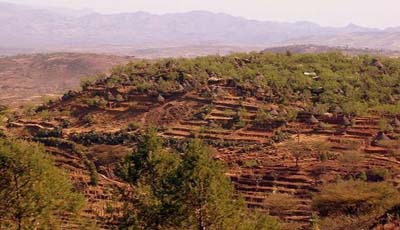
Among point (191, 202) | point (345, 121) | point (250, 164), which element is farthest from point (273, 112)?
point (191, 202)

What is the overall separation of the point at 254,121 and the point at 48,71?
4717 inches

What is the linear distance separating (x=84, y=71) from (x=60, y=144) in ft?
363

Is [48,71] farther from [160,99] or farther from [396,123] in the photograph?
[396,123]

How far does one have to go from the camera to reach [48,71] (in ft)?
517

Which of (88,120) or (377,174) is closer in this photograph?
(377,174)

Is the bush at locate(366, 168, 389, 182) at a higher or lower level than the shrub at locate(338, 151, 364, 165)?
lower

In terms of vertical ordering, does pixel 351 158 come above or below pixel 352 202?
above

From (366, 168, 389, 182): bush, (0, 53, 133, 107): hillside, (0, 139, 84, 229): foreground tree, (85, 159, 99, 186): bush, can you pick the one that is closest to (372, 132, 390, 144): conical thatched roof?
(366, 168, 389, 182): bush

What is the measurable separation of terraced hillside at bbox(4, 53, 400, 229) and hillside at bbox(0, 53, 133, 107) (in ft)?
247

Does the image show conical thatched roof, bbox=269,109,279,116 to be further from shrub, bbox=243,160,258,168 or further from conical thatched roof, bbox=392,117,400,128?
conical thatched roof, bbox=392,117,400,128

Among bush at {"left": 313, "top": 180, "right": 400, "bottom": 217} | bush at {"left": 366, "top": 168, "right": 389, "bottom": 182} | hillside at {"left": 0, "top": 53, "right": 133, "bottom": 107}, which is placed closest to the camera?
bush at {"left": 313, "top": 180, "right": 400, "bottom": 217}

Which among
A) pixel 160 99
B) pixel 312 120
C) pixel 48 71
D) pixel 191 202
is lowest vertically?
pixel 48 71

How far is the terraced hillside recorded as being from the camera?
41.1 metres

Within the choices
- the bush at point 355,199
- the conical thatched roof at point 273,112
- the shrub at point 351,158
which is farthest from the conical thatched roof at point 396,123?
the bush at point 355,199
